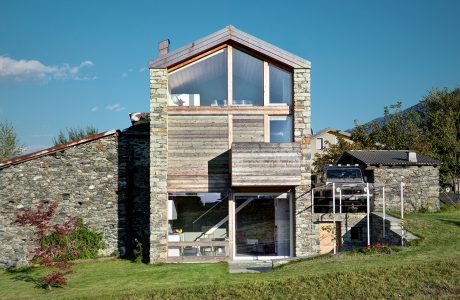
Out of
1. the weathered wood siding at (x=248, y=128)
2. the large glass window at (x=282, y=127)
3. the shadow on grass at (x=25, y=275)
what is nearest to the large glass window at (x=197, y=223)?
the weathered wood siding at (x=248, y=128)

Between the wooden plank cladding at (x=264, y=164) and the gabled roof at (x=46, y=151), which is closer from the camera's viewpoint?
the wooden plank cladding at (x=264, y=164)

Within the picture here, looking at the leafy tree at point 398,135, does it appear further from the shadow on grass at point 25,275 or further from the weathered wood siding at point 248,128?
the shadow on grass at point 25,275

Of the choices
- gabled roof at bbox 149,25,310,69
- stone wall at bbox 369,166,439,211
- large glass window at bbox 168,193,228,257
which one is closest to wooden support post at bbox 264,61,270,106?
gabled roof at bbox 149,25,310,69

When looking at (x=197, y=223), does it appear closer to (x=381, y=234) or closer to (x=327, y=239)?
(x=327, y=239)

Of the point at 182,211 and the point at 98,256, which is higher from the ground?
the point at 182,211

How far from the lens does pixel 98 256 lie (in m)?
19.5

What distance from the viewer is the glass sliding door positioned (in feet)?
59.2

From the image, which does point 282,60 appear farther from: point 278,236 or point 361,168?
point 361,168

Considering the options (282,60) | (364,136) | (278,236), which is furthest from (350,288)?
(364,136)

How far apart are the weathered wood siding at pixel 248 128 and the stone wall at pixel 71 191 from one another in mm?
5299

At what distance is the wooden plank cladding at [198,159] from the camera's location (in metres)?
17.9

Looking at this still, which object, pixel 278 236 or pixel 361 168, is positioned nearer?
pixel 278 236

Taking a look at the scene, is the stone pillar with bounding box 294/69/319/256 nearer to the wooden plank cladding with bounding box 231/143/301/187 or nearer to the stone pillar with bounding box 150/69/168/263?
the wooden plank cladding with bounding box 231/143/301/187

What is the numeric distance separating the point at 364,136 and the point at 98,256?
89.9ft
